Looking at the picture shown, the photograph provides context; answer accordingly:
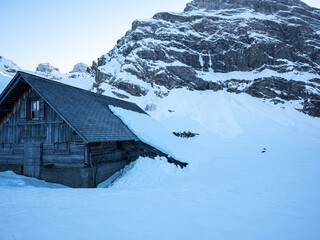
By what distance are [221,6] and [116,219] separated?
329 feet

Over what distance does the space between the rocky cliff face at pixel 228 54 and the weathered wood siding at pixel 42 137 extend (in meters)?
39.0

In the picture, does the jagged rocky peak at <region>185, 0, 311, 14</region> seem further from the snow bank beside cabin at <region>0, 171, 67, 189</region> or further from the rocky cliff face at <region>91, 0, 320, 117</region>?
the snow bank beside cabin at <region>0, 171, 67, 189</region>

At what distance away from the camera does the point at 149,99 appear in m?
50.2

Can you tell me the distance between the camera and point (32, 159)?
12.8m

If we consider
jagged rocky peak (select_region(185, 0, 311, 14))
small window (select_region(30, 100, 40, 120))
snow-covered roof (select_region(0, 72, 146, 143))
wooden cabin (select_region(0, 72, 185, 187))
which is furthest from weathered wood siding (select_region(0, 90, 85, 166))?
jagged rocky peak (select_region(185, 0, 311, 14))

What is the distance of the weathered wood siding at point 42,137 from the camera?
466 inches

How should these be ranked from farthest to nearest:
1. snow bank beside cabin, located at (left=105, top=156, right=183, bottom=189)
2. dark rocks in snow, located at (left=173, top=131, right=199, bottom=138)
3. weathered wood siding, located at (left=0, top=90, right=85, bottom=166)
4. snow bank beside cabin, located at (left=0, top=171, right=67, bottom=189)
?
dark rocks in snow, located at (left=173, top=131, right=199, bottom=138) < weathered wood siding, located at (left=0, top=90, right=85, bottom=166) < snow bank beside cabin, located at (left=105, top=156, right=183, bottom=189) < snow bank beside cabin, located at (left=0, top=171, right=67, bottom=189)

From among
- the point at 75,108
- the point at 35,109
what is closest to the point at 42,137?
the point at 35,109

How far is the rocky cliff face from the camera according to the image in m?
54.2

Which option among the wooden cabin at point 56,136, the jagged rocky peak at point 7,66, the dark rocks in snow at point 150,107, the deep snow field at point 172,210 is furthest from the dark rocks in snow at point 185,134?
the jagged rocky peak at point 7,66

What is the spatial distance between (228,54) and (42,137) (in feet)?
222

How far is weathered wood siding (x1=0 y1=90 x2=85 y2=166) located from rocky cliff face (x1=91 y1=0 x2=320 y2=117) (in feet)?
128

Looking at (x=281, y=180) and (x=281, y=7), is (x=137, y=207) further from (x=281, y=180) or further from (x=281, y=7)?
(x=281, y=7)

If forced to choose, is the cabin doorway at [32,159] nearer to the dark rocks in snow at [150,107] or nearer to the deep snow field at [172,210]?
the deep snow field at [172,210]
